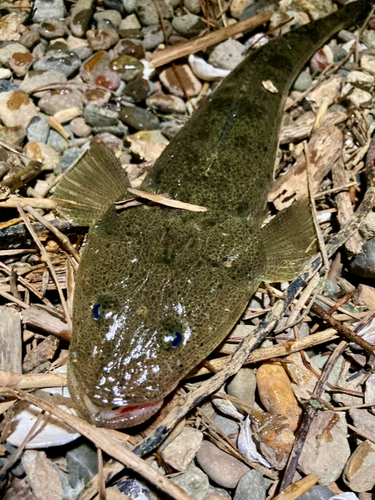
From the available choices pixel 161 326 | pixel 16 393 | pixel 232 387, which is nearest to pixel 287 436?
pixel 232 387

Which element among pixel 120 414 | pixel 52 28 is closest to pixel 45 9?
pixel 52 28

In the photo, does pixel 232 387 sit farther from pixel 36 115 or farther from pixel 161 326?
pixel 36 115

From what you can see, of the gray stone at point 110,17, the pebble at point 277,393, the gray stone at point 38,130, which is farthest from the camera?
the gray stone at point 110,17

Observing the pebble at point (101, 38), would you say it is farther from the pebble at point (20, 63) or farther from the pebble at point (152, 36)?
the pebble at point (20, 63)

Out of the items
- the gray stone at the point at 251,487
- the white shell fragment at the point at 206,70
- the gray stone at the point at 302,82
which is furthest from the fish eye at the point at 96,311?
the gray stone at the point at 302,82

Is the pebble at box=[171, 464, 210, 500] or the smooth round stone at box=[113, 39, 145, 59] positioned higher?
the smooth round stone at box=[113, 39, 145, 59]

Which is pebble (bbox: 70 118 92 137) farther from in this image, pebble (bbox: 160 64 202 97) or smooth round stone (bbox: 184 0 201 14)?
smooth round stone (bbox: 184 0 201 14)

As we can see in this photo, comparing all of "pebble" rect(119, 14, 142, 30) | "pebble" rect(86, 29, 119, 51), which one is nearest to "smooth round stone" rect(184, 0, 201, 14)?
"pebble" rect(119, 14, 142, 30)

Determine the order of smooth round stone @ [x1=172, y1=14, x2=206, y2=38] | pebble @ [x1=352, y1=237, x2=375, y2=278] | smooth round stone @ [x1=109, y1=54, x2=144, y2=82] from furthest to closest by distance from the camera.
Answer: smooth round stone @ [x1=172, y1=14, x2=206, y2=38] < smooth round stone @ [x1=109, y1=54, x2=144, y2=82] < pebble @ [x1=352, y1=237, x2=375, y2=278]
